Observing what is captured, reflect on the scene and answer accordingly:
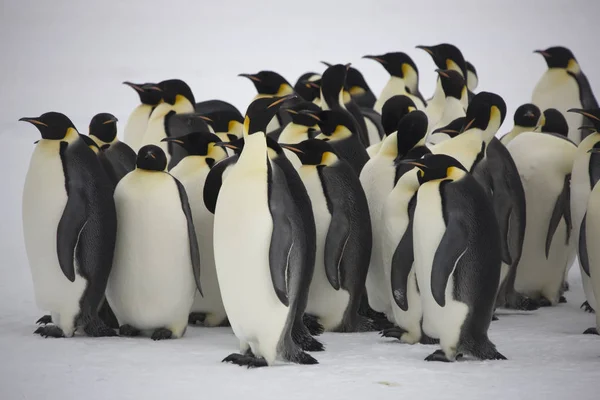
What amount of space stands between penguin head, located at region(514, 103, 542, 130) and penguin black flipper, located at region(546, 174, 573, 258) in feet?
1.91

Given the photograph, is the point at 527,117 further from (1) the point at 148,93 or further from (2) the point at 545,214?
(1) the point at 148,93

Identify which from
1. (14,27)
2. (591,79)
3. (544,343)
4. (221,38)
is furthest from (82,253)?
(221,38)

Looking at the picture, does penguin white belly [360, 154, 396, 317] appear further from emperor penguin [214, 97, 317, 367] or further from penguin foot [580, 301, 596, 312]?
penguin foot [580, 301, 596, 312]

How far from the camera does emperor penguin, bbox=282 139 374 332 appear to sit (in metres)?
4.29

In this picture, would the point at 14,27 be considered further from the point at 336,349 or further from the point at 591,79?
the point at 336,349

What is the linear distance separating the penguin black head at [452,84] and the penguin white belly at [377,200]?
135cm

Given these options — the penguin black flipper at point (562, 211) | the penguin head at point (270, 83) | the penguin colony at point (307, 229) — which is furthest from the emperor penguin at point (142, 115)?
the penguin black flipper at point (562, 211)

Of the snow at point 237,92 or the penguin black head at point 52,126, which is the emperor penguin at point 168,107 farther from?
the penguin black head at point 52,126

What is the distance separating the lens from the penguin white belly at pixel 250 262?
3.62 m

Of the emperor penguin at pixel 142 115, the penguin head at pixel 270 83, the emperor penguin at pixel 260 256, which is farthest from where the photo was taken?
the emperor penguin at pixel 142 115

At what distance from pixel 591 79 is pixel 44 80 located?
23.9 feet

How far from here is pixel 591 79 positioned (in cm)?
1227

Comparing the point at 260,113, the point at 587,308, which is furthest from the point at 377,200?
the point at 587,308

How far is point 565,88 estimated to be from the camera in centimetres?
674
